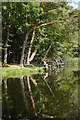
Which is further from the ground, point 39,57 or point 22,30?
point 22,30

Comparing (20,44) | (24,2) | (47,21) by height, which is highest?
(24,2)

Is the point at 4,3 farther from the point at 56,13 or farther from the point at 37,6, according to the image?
the point at 56,13

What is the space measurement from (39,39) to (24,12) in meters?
6.89

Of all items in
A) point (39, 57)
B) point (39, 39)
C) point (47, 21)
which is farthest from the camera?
point (39, 57)

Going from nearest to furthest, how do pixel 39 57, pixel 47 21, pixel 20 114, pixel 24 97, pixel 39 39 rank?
pixel 20 114
pixel 24 97
pixel 47 21
pixel 39 39
pixel 39 57

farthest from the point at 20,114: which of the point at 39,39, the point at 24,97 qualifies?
the point at 39,39

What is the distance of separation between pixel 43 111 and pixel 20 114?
0.92 meters

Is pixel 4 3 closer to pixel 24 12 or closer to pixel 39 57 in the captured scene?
pixel 24 12

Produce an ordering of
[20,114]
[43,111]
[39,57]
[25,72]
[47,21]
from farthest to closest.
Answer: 1. [39,57]
2. [47,21]
3. [25,72]
4. [43,111]
5. [20,114]

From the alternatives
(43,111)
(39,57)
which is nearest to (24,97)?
(43,111)

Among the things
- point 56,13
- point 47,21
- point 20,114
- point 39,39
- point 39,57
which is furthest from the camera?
point 39,57

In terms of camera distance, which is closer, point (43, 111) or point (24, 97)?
point (43, 111)

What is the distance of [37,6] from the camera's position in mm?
27484

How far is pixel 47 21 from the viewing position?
29484 mm
